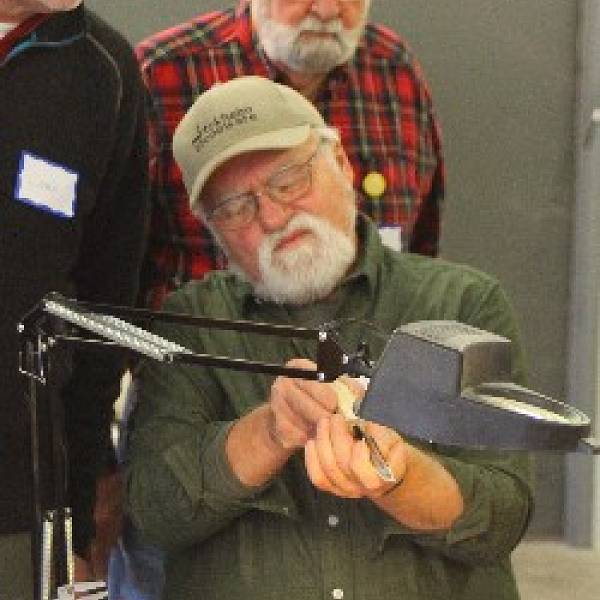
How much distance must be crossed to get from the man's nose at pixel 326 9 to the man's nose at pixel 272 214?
673 mm

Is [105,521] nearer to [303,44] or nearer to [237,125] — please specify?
[237,125]

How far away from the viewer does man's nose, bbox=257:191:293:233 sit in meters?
1.64

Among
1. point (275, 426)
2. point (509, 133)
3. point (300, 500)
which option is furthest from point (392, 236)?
point (509, 133)

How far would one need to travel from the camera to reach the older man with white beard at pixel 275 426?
1525 mm

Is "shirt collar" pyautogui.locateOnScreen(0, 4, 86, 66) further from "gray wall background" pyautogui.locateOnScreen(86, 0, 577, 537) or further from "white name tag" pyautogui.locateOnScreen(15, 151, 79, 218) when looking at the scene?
"gray wall background" pyautogui.locateOnScreen(86, 0, 577, 537)

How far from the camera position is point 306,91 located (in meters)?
2.29

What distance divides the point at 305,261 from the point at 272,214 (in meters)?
0.07

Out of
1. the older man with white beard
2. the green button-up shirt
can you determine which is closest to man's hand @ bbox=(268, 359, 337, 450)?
the older man with white beard

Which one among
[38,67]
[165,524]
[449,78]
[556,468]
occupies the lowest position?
[556,468]

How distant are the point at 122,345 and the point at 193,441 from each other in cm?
58

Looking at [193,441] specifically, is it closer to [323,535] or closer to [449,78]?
[323,535]

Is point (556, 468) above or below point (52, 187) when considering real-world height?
below

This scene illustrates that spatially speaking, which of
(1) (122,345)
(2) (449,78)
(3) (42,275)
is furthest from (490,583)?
(2) (449,78)

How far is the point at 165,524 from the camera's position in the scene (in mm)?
1589
